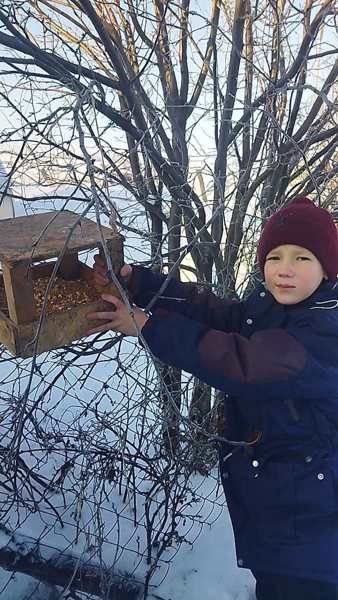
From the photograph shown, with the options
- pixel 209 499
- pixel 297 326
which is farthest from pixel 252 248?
pixel 209 499

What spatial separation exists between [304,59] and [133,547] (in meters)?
2.10

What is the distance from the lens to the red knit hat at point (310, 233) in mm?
1615

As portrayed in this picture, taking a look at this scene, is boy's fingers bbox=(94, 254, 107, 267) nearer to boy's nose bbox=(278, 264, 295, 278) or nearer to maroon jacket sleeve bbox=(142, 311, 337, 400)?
maroon jacket sleeve bbox=(142, 311, 337, 400)

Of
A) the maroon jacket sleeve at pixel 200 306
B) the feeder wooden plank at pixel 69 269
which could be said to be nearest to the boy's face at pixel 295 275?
the maroon jacket sleeve at pixel 200 306

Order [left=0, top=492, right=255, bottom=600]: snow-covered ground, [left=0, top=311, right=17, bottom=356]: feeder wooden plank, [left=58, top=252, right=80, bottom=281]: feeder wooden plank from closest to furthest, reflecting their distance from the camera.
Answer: [left=0, top=311, right=17, bottom=356]: feeder wooden plank
[left=58, top=252, right=80, bottom=281]: feeder wooden plank
[left=0, top=492, right=255, bottom=600]: snow-covered ground

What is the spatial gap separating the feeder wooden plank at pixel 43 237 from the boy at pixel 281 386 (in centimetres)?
11

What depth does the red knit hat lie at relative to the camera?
5.30ft

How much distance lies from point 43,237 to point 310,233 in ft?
2.40

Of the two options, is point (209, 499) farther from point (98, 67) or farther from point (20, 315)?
point (98, 67)

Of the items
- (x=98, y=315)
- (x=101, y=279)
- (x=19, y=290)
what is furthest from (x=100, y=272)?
(x=19, y=290)

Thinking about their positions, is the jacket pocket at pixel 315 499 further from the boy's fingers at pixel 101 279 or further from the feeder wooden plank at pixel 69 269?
the feeder wooden plank at pixel 69 269

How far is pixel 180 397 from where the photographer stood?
259 centimetres

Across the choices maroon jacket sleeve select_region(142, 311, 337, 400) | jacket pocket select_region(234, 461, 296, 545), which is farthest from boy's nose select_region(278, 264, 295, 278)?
jacket pocket select_region(234, 461, 296, 545)

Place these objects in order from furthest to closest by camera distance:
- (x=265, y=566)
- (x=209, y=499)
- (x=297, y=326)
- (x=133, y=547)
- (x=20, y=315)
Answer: (x=209, y=499), (x=133, y=547), (x=265, y=566), (x=297, y=326), (x=20, y=315)
